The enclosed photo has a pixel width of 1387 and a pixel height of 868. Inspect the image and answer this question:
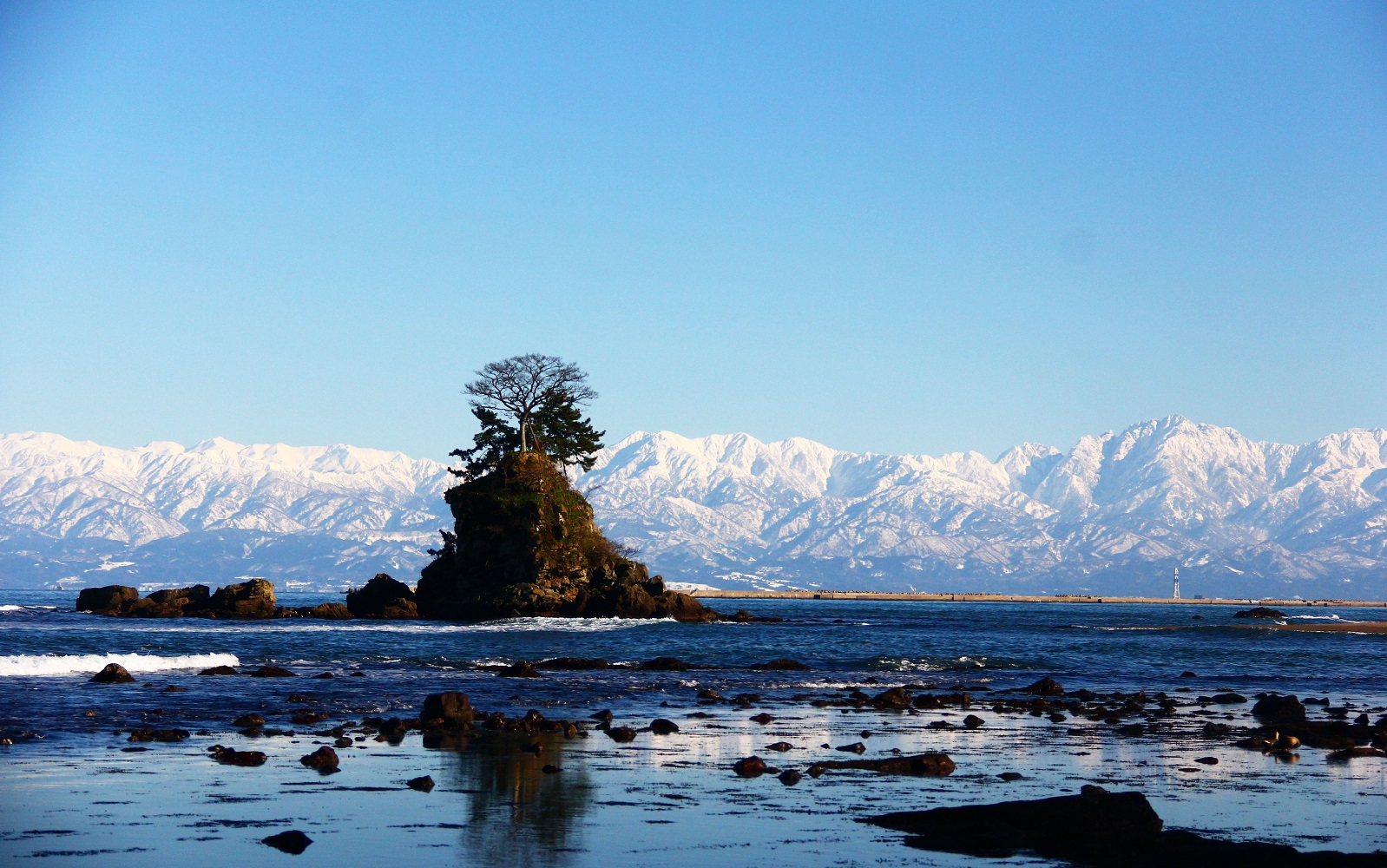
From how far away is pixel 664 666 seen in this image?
184ft

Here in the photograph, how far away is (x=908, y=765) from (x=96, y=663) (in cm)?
3548

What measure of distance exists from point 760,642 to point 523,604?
29.2 meters

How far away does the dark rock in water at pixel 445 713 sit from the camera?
31.9 metres

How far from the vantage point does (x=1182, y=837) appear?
1873 centimetres

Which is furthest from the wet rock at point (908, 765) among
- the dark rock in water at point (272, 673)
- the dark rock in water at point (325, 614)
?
the dark rock in water at point (325, 614)

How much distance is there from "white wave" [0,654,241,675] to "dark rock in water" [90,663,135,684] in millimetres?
3717

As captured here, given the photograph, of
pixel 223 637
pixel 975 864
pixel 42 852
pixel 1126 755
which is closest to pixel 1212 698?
pixel 1126 755

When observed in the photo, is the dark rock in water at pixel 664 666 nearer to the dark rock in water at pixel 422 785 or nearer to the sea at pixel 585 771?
the sea at pixel 585 771

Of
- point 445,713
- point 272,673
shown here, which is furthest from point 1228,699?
point 272,673

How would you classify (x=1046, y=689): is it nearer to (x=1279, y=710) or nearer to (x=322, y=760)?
(x=1279, y=710)

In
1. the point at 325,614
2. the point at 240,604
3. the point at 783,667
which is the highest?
the point at 783,667

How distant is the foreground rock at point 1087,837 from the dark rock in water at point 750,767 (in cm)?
499

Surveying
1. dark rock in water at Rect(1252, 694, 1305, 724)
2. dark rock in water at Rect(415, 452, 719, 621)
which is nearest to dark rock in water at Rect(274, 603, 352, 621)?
dark rock in water at Rect(415, 452, 719, 621)

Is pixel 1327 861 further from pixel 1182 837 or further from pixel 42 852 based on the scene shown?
pixel 42 852
